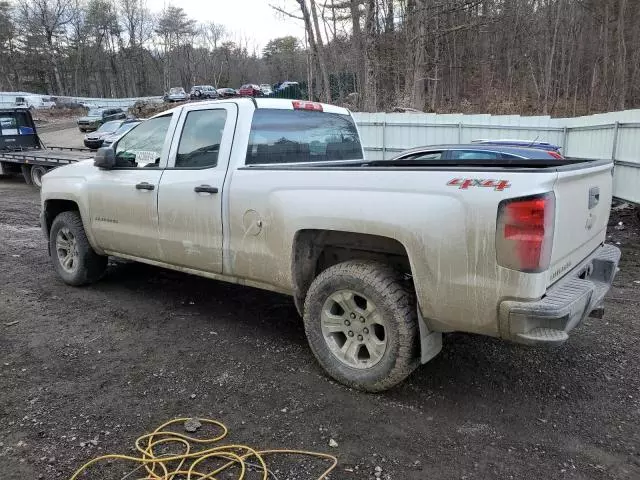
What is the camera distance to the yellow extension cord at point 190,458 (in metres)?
2.67

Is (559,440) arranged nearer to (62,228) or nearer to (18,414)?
(18,414)

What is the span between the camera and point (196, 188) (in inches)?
164

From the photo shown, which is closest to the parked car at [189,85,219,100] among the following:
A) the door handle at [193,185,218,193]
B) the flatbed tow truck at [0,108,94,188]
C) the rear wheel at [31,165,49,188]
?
the flatbed tow truck at [0,108,94,188]

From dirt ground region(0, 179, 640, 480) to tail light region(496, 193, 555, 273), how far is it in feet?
3.50

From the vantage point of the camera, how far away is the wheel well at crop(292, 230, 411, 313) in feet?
11.1

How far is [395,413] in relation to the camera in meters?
3.24

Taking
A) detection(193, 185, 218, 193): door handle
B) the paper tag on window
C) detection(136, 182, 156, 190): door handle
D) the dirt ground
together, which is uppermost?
the paper tag on window

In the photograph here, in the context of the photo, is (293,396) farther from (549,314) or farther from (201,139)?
(201,139)

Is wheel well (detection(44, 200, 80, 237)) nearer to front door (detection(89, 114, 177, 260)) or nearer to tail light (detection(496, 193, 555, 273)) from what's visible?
front door (detection(89, 114, 177, 260))

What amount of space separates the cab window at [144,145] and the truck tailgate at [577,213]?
11.1 feet

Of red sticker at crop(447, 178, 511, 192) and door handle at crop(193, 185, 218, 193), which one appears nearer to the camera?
red sticker at crop(447, 178, 511, 192)

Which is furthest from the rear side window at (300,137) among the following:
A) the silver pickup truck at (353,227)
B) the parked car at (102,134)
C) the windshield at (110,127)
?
the windshield at (110,127)

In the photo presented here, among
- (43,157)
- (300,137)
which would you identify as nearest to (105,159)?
(300,137)

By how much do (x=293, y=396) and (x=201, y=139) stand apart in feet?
7.51
